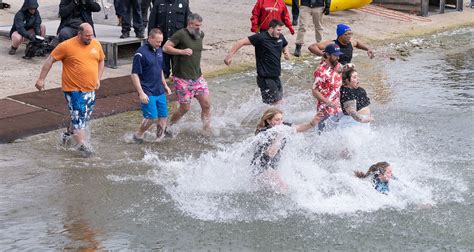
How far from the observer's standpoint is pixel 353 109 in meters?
9.73

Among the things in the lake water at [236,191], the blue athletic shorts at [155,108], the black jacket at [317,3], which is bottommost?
the lake water at [236,191]

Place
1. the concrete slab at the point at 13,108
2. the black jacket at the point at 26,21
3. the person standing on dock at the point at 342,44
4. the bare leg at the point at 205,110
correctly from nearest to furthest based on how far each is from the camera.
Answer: the person standing on dock at the point at 342,44 → the bare leg at the point at 205,110 → the concrete slab at the point at 13,108 → the black jacket at the point at 26,21

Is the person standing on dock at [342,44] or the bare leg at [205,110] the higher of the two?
the person standing on dock at [342,44]

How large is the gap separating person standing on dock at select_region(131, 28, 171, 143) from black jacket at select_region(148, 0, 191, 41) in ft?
7.71

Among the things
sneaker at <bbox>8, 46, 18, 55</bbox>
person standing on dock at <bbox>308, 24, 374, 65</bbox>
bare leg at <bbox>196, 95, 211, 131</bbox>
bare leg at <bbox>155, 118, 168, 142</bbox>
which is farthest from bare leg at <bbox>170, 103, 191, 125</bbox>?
sneaker at <bbox>8, 46, 18, 55</bbox>

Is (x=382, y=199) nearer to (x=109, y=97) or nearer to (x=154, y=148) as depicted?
(x=154, y=148)

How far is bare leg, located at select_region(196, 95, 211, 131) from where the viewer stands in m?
11.2

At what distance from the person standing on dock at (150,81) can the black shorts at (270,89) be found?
1389 millimetres

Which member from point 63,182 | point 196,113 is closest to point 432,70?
point 196,113

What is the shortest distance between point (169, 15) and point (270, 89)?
2.42 meters

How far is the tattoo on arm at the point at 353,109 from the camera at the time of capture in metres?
9.70

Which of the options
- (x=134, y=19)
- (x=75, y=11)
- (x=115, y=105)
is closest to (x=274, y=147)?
(x=115, y=105)

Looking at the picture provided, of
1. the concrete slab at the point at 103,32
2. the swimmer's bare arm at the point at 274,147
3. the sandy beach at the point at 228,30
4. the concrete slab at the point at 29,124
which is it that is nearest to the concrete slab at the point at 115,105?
the concrete slab at the point at 29,124

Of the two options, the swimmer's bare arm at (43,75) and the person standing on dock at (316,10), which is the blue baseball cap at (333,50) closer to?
the swimmer's bare arm at (43,75)
